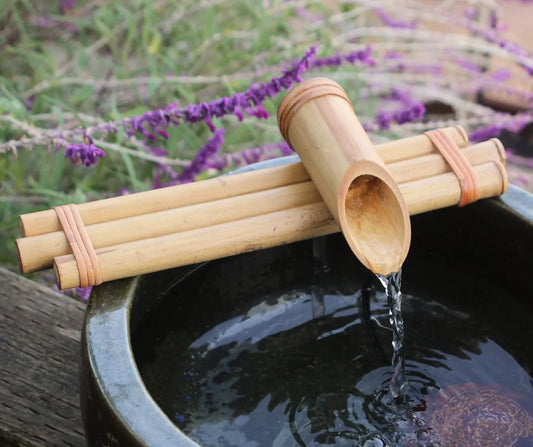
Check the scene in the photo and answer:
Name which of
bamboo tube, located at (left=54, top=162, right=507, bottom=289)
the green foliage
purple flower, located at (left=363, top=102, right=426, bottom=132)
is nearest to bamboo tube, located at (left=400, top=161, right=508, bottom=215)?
bamboo tube, located at (left=54, top=162, right=507, bottom=289)

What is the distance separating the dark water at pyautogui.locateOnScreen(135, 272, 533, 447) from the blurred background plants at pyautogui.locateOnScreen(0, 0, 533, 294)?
383mm

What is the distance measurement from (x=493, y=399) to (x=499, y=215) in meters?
0.26

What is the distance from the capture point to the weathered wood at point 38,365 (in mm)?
1106

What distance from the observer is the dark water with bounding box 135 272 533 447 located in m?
1.02

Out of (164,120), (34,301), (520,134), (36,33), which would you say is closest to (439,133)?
(164,120)

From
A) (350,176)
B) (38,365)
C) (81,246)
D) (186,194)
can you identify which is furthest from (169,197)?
(38,365)

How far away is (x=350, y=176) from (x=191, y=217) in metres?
0.21

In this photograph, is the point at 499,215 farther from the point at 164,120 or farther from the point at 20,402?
the point at 20,402

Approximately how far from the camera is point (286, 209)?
3.43 ft

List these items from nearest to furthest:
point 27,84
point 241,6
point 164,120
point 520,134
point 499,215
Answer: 1. point 499,215
2. point 164,120
3. point 27,84
4. point 241,6
5. point 520,134

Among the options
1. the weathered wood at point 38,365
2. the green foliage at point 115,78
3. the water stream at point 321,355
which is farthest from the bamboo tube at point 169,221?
the green foliage at point 115,78

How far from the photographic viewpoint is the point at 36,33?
2357mm

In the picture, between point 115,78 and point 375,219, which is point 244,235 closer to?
point 375,219

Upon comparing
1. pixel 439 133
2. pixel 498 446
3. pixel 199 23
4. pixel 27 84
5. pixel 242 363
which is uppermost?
pixel 199 23
